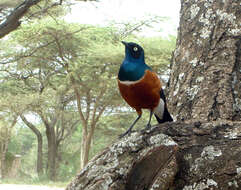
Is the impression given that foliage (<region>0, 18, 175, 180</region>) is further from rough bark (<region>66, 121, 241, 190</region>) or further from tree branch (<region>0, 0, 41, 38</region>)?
rough bark (<region>66, 121, 241, 190</region>)

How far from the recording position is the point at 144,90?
2.06 meters

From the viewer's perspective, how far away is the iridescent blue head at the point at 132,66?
2004mm

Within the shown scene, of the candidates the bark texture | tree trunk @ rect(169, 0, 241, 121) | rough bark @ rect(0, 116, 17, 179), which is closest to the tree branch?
tree trunk @ rect(169, 0, 241, 121)

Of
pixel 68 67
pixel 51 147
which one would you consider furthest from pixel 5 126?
pixel 68 67

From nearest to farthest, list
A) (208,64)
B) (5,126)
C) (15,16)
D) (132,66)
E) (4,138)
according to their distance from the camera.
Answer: (132,66), (208,64), (15,16), (5,126), (4,138)

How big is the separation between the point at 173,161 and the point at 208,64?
1096mm

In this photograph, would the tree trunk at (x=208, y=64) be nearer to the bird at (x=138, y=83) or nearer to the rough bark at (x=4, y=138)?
the bird at (x=138, y=83)

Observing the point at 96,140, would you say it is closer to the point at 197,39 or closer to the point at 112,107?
the point at 112,107

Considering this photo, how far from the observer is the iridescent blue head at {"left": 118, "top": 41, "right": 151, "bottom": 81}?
2.00 metres

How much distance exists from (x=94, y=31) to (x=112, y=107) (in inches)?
198

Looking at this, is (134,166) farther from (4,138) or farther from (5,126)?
(4,138)

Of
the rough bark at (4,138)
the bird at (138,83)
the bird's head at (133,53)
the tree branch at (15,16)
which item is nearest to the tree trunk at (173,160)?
the bird at (138,83)

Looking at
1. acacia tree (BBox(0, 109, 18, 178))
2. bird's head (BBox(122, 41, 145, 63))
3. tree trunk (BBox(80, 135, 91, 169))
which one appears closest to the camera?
bird's head (BBox(122, 41, 145, 63))

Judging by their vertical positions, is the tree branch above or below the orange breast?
below
